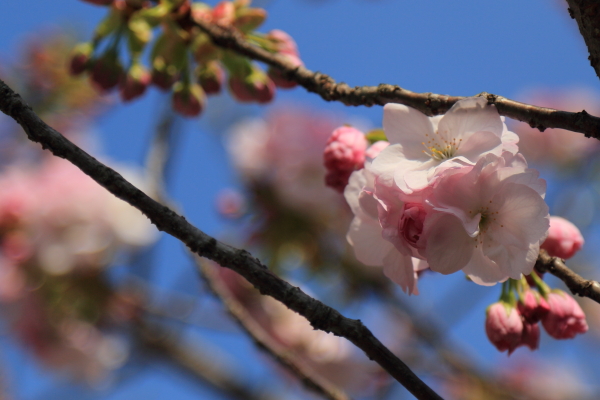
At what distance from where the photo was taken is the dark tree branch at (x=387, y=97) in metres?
0.76

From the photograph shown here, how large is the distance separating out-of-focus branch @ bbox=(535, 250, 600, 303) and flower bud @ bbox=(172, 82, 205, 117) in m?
1.25

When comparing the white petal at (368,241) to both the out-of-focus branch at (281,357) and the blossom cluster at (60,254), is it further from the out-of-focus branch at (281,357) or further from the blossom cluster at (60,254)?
the blossom cluster at (60,254)

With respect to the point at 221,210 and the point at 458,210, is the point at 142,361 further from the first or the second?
the point at 458,210

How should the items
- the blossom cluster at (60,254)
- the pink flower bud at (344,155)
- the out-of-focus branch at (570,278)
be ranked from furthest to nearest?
the blossom cluster at (60,254) → the pink flower bud at (344,155) → the out-of-focus branch at (570,278)

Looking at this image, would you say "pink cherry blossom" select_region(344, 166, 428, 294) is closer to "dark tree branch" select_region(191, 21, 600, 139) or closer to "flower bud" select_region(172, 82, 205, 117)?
"dark tree branch" select_region(191, 21, 600, 139)

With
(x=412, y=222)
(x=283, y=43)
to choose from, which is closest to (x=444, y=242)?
(x=412, y=222)

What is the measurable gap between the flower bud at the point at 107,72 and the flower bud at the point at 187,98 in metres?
0.20

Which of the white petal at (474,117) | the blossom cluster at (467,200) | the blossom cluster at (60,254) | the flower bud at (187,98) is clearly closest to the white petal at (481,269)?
the blossom cluster at (467,200)

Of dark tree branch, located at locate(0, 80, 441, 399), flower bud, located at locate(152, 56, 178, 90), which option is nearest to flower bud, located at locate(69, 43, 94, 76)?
flower bud, located at locate(152, 56, 178, 90)

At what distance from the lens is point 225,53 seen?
1.68 m

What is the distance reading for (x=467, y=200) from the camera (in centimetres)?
85

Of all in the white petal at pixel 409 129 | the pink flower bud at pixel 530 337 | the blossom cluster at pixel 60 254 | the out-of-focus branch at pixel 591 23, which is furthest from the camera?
the blossom cluster at pixel 60 254

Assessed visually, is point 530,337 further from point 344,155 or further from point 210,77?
point 210,77

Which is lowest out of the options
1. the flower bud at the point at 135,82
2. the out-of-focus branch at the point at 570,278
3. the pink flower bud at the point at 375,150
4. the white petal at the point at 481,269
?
the white petal at the point at 481,269
